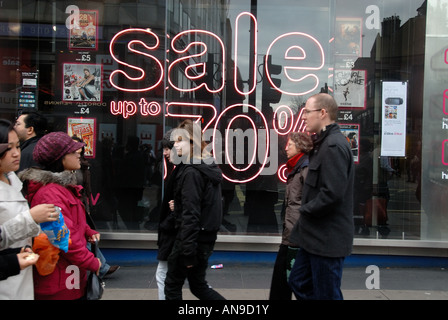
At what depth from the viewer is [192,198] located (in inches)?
130

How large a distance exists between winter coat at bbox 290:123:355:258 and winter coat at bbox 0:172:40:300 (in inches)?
68.1

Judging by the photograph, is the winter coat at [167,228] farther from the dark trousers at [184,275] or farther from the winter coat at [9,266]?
the winter coat at [9,266]

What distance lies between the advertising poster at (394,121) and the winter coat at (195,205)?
343 cm

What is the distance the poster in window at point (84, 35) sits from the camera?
20.5ft

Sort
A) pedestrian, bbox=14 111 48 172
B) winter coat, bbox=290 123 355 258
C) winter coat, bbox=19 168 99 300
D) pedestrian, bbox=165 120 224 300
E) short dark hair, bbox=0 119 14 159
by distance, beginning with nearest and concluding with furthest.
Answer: short dark hair, bbox=0 119 14 159, winter coat, bbox=19 168 99 300, winter coat, bbox=290 123 355 258, pedestrian, bbox=165 120 224 300, pedestrian, bbox=14 111 48 172

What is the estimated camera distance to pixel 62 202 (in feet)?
8.41

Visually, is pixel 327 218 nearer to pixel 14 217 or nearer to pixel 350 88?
pixel 14 217

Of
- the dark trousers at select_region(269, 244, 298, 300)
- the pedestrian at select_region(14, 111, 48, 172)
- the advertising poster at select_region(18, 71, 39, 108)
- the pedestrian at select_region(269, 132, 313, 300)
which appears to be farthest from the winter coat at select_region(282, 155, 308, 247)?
the advertising poster at select_region(18, 71, 39, 108)

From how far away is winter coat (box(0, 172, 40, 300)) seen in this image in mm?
2068

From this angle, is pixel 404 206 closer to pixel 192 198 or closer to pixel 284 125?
pixel 284 125

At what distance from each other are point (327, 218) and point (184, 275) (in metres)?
1.21

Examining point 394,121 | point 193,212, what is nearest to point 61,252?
point 193,212

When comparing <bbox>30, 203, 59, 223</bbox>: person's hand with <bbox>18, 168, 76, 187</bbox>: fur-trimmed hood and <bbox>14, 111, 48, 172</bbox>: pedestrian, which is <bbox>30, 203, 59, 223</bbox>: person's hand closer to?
<bbox>18, 168, 76, 187</bbox>: fur-trimmed hood

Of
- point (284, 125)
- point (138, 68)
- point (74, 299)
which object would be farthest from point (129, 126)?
point (74, 299)
